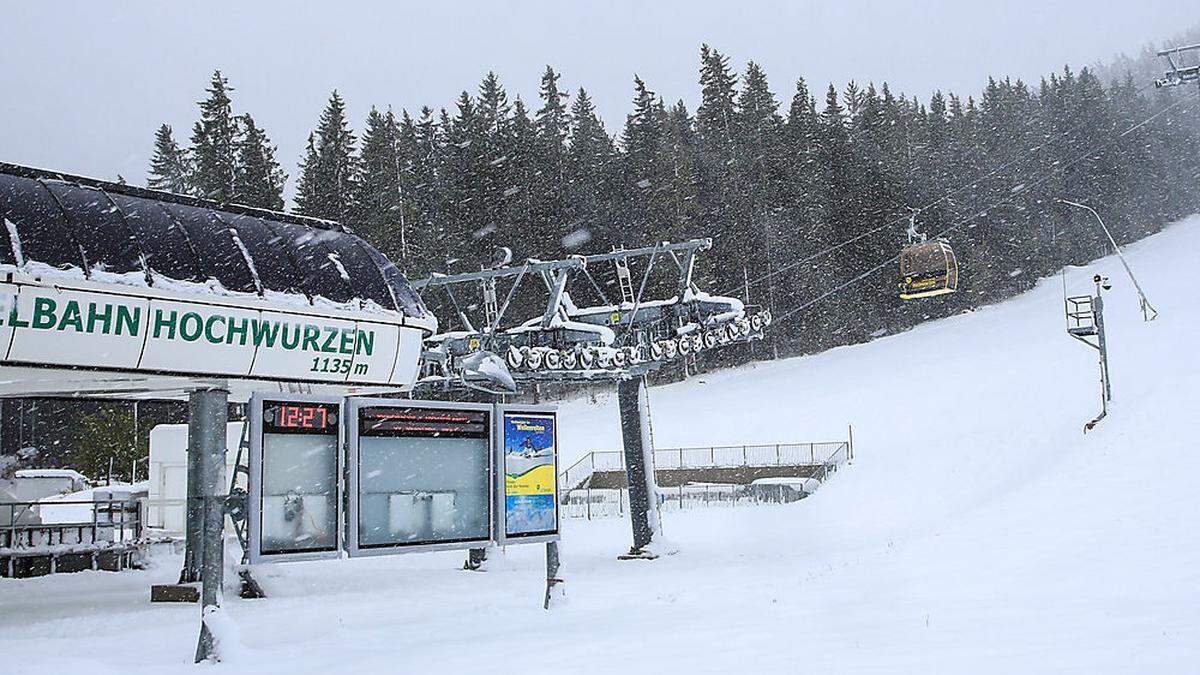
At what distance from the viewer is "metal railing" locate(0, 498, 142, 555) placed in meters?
19.8

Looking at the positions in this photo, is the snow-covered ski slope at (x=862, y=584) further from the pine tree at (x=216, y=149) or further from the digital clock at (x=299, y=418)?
the pine tree at (x=216, y=149)

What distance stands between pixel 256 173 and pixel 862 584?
158 feet

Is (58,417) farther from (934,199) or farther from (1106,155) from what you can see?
(1106,155)

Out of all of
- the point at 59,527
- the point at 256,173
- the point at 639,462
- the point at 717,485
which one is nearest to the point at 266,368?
the point at 59,527

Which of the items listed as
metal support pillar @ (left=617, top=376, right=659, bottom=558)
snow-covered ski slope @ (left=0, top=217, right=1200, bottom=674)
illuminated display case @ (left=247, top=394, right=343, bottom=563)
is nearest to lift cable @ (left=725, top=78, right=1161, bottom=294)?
snow-covered ski slope @ (left=0, top=217, right=1200, bottom=674)

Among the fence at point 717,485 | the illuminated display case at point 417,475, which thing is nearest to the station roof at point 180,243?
the illuminated display case at point 417,475

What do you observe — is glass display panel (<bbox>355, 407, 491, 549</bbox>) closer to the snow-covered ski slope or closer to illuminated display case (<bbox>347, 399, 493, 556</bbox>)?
illuminated display case (<bbox>347, 399, 493, 556</bbox>)

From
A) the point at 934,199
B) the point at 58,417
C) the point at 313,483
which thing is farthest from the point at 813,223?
the point at 313,483

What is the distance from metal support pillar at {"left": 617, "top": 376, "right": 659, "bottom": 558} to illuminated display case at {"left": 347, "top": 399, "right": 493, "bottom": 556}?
12.1 metres

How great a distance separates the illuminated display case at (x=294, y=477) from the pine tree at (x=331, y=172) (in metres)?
48.2

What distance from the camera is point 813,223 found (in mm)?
65312

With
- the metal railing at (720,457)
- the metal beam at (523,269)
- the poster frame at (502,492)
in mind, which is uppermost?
the metal beam at (523,269)

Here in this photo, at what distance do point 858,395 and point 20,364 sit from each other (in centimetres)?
4041

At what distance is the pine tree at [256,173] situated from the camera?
53.5 metres
